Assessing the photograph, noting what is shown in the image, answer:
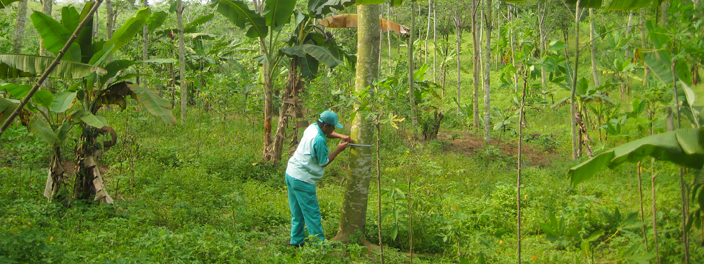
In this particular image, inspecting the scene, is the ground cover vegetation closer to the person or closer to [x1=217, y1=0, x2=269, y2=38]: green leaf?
[x1=217, y1=0, x2=269, y2=38]: green leaf

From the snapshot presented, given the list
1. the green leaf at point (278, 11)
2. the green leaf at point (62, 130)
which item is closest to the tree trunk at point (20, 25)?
the green leaf at point (62, 130)

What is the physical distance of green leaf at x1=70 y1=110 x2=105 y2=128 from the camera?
5227 millimetres

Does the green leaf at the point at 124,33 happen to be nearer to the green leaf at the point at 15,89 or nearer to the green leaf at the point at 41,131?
the green leaf at the point at 15,89

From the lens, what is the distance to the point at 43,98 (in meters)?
5.30

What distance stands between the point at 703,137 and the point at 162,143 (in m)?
8.66

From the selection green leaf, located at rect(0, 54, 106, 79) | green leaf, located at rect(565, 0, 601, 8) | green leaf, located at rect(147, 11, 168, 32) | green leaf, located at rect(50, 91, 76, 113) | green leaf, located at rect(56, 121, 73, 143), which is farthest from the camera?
green leaf, located at rect(147, 11, 168, 32)

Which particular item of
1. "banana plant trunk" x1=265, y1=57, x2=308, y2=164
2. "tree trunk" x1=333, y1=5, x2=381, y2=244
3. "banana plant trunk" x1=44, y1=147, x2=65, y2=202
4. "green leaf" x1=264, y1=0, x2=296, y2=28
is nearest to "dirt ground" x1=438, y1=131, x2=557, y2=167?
"banana plant trunk" x1=265, y1=57, x2=308, y2=164

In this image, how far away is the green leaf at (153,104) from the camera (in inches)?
228

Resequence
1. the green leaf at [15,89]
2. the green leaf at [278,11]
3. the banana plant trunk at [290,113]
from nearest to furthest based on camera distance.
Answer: the green leaf at [15,89] → the green leaf at [278,11] → the banana plant trunk at [290,113]

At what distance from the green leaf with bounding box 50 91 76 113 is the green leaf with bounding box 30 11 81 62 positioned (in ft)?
1.99

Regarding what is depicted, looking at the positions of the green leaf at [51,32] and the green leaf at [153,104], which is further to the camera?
the green leaf at [153,104]

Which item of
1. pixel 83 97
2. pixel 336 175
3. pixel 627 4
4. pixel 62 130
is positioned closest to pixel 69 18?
pixel 83 97

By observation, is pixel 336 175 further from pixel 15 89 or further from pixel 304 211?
pixel 15 89

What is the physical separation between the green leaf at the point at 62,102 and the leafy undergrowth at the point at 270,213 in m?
1.10
